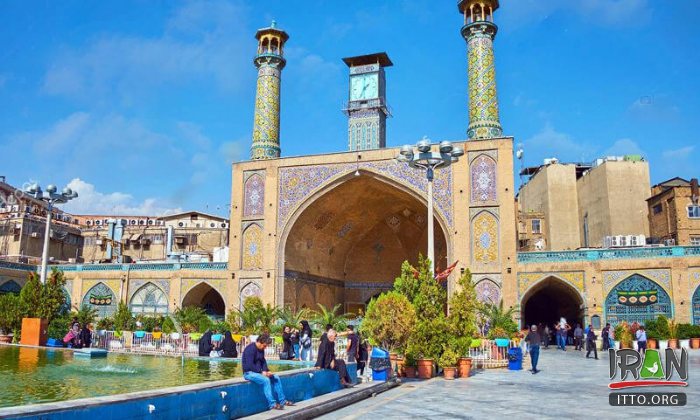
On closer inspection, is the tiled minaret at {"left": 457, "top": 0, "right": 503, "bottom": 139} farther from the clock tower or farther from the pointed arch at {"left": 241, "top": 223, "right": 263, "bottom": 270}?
the pointed arch at {"left": 241, "top": 223, "right": 263, "bottom": 270}

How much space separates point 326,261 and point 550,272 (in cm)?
1086

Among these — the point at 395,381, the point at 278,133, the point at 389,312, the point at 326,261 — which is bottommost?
the point at 395,381

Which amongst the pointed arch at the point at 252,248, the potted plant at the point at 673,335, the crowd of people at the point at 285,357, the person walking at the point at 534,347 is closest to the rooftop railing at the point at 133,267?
the pointed arch at the point at 252,248

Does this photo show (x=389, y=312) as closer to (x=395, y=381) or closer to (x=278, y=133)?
(x=395, y=381)

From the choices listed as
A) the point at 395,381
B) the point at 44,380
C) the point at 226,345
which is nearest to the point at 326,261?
the point at 226,345

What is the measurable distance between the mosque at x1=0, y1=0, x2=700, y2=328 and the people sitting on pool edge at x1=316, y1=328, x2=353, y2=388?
13539 millimetres

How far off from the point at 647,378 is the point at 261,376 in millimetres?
7074

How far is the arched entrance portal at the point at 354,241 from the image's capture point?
1017 inches

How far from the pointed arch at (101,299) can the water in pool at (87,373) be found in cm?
1389

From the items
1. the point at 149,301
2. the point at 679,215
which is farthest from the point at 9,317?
the point at 679,215

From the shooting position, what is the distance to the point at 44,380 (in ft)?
28.9

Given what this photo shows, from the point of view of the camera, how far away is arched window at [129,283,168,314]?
27.4 m

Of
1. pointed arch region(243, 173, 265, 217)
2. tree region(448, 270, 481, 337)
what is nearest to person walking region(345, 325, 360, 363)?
tree region(448, 270, 481, 337)

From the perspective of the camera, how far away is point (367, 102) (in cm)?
2827
